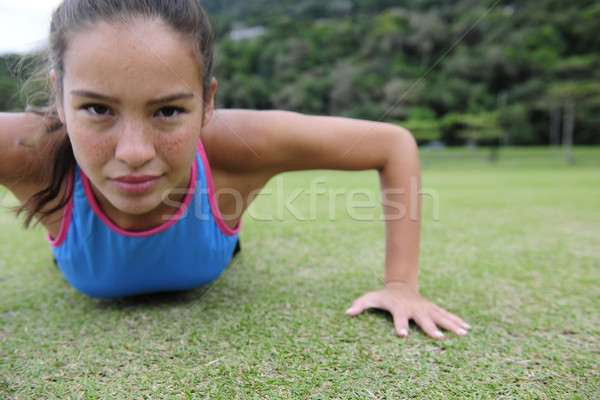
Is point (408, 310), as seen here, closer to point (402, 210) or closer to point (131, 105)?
point (402, 210)

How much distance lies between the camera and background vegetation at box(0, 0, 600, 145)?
115 feet

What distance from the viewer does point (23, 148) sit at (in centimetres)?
136

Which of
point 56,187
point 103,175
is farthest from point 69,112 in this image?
point 56,187

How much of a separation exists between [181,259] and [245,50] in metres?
50.6

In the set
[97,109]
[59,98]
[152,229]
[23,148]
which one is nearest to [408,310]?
[152,229]

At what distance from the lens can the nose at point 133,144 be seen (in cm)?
104

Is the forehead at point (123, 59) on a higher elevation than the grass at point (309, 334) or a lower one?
higher

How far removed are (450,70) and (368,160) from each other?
155 feet

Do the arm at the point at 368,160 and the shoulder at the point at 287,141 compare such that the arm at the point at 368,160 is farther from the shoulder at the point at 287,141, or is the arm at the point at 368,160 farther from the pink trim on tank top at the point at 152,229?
the pink trim on tank top at the point at 152,229

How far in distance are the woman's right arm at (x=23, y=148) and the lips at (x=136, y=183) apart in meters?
0.41

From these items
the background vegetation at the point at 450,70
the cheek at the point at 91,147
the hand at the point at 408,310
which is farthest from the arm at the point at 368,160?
the background vegetation at the point at 450,70

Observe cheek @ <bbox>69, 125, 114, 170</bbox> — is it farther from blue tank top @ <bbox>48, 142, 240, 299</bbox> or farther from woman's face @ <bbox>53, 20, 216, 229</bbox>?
blue tank top @ <bbox>48, 142, 240, 299</bbox>

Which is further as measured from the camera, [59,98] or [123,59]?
[59,98]

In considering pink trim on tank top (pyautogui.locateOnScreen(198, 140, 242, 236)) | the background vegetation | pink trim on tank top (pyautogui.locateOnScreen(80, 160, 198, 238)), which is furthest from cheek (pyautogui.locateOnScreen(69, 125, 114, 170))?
the background vegetation
